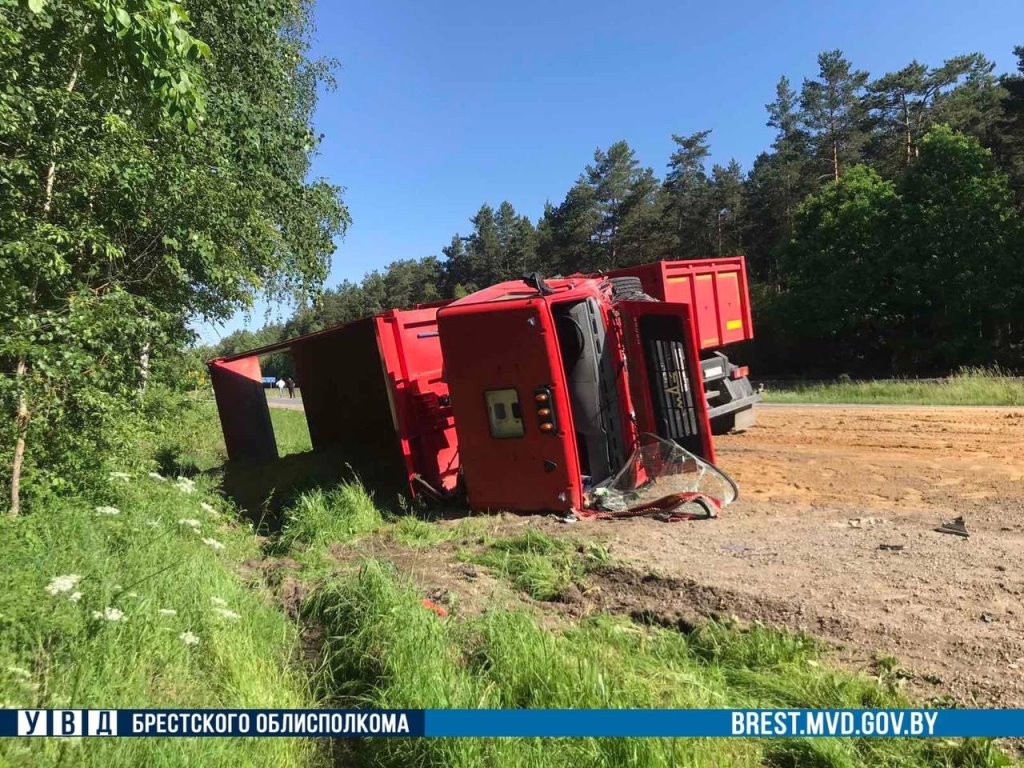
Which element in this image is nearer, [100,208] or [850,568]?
[850,568]

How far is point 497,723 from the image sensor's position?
2146 mm

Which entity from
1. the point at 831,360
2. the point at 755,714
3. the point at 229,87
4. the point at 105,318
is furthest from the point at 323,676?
the point at 831,360

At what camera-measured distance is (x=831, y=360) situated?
32.8m

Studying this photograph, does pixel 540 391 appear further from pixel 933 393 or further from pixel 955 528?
pixel 933 393

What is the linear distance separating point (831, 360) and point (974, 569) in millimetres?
31564

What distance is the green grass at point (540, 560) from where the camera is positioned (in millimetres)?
4426

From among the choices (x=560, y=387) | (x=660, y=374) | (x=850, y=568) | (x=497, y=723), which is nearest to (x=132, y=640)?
(x=497, y=723)

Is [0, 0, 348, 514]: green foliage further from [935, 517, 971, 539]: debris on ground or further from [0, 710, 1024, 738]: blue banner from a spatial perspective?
[935, 517, 971, 539]: debris on ground

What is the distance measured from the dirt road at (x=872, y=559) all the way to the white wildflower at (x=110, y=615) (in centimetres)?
263

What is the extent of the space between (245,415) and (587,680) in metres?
9.51

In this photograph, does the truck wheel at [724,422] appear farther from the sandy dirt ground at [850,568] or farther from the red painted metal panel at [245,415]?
the red painted metal panel at [245,415]

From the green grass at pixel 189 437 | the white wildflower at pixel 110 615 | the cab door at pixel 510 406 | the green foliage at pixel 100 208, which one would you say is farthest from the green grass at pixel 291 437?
the white wildflower at pixel 110 615

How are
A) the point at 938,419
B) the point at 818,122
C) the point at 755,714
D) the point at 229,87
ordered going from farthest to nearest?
the point at 818,122, the point at 938,419, the point at 229,87, the point at 755,714

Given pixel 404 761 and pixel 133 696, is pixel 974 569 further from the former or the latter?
pixel 133 696
